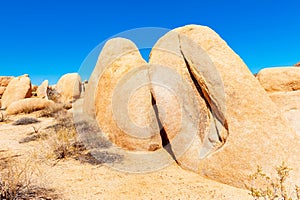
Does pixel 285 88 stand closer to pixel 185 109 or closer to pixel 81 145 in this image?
pixel 185 109

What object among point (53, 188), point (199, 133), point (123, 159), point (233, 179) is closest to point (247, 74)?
point (199, 133)

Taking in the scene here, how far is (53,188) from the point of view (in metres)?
3.55

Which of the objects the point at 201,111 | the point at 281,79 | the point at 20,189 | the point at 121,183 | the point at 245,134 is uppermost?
the point at 281,79

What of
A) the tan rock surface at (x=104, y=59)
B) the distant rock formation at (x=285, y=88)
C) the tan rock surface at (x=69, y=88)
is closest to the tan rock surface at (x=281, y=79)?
the distant rock formation at (x=285, y=88)

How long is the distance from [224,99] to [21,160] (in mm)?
3674

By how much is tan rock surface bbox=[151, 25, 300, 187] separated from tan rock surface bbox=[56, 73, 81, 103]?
42.5 feet

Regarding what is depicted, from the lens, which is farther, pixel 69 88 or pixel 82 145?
pixel 69 88

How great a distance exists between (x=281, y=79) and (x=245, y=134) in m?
1.94

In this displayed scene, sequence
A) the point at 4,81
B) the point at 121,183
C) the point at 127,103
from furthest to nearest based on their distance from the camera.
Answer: the point at 4,81 < the point at 127,103 < the point at 121,183

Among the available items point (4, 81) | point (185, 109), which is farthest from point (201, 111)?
point (4, 81)

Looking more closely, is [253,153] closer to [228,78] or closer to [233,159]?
[233,159]

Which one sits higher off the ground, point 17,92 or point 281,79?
point 17,92

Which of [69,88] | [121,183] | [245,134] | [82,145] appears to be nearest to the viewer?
[245,134]

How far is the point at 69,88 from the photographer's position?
58.4ft
